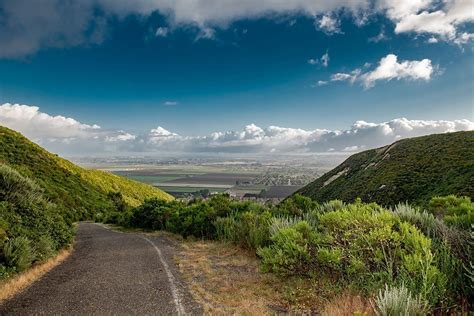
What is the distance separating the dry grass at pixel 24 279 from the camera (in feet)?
23.5

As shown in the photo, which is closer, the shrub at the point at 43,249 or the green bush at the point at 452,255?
the green bush at the point at 452,255

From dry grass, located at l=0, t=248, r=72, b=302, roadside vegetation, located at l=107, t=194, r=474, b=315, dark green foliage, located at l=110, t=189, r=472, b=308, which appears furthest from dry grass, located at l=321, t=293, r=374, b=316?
dry grass, located at l=0, t=248, r=72, b=302

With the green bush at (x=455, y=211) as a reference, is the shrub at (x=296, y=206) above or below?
below

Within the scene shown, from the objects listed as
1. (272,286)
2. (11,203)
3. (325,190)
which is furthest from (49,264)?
(325,190)

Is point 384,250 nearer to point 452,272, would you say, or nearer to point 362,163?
point 452,272

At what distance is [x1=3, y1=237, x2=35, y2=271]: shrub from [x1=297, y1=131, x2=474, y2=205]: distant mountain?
88.7 feet

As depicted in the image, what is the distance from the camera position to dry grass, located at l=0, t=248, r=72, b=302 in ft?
23.5

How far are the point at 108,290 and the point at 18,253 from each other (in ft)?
10.2

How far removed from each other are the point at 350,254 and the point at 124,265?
25.4 feet

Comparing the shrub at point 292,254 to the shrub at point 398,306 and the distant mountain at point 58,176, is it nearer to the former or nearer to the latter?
the shrub at point 398,306

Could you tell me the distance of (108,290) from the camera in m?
7.51

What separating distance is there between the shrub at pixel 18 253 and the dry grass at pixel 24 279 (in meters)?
0.26

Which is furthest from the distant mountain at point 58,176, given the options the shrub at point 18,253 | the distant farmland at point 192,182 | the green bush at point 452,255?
the distant farmland at point 192,182

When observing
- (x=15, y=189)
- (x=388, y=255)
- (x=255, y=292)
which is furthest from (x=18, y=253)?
(x=388, y=255)
